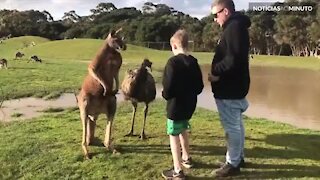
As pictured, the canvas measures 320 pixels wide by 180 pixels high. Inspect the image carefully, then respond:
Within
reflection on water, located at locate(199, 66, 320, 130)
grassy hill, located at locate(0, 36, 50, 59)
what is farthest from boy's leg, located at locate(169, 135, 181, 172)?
grassy hill, located at locate(0, 36, 50, 59)

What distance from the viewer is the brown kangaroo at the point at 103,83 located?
7.43 metres

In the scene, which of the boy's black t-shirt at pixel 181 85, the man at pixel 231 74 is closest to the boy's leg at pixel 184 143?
the boy's black t-shirt at pixel 181 85

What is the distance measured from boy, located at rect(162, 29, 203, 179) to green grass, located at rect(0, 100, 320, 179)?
0.54 m

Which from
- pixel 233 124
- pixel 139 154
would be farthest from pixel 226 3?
pixel 139 154

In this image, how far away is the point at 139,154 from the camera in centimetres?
771

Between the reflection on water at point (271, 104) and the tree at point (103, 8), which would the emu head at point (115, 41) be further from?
the tree at point (103, 8)

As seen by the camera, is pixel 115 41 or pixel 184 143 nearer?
pixel 184 143

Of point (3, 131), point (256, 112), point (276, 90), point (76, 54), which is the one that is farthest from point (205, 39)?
point (3, 131)

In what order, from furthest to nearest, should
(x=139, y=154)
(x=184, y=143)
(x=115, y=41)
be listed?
(x=139, y=154) < (x=115, y=41) < (x=184, y=143)

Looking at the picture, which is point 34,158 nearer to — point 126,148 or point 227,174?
point 126,148

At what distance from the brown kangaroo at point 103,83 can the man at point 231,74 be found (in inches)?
67.0

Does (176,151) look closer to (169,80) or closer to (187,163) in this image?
(187,163)

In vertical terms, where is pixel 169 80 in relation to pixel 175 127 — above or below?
above

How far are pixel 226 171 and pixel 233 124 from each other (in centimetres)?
65
